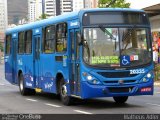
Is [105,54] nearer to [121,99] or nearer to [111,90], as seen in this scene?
[111,90]

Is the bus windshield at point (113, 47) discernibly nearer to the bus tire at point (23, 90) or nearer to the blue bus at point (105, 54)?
the blue bus at point (105, 54)

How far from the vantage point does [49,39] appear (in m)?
17.7

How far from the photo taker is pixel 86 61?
581 inches

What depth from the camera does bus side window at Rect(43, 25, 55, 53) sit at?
17.3 m

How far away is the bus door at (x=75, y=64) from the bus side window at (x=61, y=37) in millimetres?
571

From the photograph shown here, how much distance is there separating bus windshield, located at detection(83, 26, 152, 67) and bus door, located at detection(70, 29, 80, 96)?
470 millimetres

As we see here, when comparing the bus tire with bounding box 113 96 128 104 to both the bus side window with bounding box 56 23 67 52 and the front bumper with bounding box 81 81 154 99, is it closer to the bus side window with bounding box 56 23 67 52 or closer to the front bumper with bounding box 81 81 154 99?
the front bumper with bounding box 81 81 154 99

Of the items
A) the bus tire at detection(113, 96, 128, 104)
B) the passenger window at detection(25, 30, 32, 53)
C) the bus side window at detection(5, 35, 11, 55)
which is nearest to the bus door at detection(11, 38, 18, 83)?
the bus side window at detection(5, 35, 11, 55)

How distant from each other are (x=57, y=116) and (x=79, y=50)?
2480mm

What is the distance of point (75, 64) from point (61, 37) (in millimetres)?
1522

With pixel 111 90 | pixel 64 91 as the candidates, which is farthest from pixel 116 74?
pixel 64 91

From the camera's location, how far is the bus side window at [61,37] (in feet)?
53.2

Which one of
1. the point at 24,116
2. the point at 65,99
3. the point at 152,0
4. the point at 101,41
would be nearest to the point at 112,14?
the point at 101,41

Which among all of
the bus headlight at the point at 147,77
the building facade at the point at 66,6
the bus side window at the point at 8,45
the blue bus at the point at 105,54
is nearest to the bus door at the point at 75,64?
the blue bus at the point at 105,54
